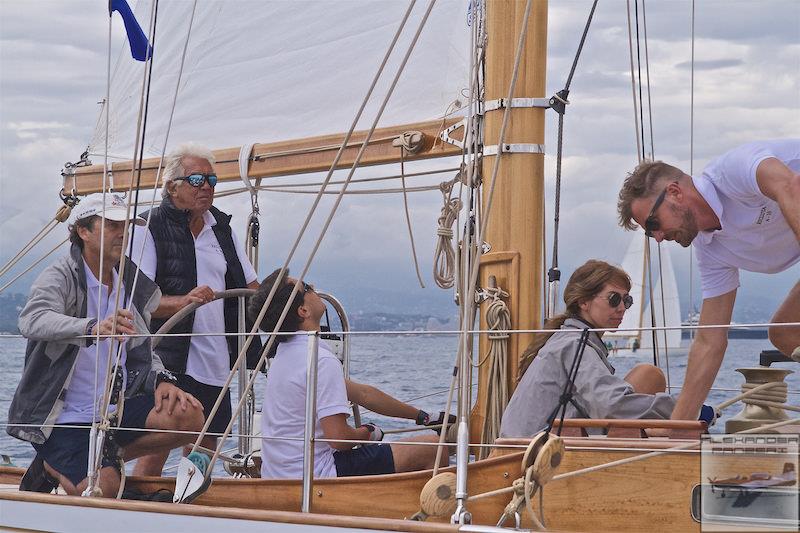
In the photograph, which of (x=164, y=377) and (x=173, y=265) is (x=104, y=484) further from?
(x=173, y=265)

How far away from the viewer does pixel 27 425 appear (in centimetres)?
369

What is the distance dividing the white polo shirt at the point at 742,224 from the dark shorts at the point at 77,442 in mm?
1879

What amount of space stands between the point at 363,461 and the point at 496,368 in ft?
1.89

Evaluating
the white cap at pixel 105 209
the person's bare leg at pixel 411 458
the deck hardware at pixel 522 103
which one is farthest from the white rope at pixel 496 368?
the white cap at pixel 105 209

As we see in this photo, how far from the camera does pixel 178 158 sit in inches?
174

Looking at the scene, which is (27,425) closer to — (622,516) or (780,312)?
(622,516)

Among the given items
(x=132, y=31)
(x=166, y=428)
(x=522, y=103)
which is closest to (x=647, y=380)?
(x=522, y=103)

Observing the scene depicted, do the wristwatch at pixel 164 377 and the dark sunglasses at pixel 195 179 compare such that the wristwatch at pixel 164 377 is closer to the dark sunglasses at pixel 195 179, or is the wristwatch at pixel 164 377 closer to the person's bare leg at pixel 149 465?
the person's bare leg at pixel 149 465

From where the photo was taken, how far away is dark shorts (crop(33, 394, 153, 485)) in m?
3.78

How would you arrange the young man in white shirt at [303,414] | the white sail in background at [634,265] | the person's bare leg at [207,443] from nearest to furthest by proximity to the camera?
the young man in white shirt at [303,414] → the person's bare leg at [207,443] → the white sail in background at [634,265]

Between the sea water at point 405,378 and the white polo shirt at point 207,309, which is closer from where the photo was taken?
the white polo shirt at point 207,309

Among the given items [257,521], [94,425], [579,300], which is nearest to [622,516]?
[579,300]

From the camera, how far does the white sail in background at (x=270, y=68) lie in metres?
5.07

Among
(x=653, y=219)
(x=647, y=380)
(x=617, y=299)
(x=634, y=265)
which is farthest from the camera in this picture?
(x=634, y=265)
